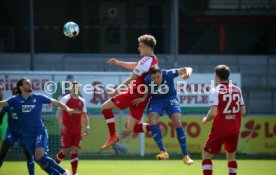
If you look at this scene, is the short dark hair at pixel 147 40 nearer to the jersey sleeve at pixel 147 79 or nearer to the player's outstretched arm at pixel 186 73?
the jersey sleeve at pixel 147 79

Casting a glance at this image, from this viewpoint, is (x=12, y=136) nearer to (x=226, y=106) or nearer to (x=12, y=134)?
(x=12, y=134)

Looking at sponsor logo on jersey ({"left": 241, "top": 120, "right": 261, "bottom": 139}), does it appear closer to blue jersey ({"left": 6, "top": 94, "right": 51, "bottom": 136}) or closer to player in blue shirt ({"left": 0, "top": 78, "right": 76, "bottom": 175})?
player in blue shirt ({"left": 0, "top": 78, "right": 76, "bottom": 175})

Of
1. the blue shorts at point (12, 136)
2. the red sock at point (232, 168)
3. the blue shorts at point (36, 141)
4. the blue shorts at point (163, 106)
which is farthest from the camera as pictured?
the blue shorts at point (12, 136)

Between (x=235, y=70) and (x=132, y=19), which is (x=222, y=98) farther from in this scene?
(x=132, y=19)

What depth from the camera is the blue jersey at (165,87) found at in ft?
48.2

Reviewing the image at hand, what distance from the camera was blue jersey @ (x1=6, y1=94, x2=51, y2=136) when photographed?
15.4 meters

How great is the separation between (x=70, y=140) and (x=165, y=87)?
387 cm

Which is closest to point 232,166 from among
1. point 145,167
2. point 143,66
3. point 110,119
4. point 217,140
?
point 217,140

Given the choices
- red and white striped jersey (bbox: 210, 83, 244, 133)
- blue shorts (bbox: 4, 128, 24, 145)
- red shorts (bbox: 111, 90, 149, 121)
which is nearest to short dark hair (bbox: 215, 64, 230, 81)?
red and white striped jersey (bbox: 210, 83, 244, 133)

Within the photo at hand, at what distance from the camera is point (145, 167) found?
66.1 ft

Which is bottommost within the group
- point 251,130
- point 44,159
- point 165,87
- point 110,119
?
point 251,130

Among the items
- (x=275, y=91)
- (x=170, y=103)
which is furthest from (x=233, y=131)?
(x=275, y=91)

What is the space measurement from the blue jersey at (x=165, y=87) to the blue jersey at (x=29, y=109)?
2261 millimetres

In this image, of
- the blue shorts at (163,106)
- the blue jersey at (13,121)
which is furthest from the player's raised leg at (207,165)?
the blue jersey at (13,121)
